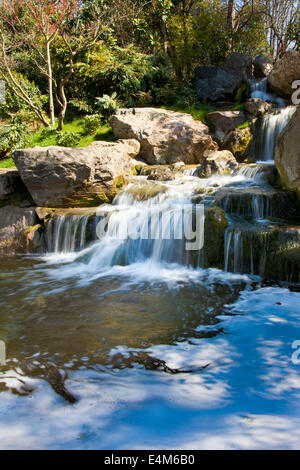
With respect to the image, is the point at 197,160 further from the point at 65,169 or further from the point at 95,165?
the point at 65,169

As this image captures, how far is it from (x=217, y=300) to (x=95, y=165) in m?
5.25

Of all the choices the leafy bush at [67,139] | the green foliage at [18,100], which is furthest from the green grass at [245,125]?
the green foliage at [18,100]

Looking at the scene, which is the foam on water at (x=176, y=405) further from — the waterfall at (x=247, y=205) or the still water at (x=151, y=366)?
the waterfall at (x=247, y=205)

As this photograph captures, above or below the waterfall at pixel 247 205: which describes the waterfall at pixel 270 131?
above

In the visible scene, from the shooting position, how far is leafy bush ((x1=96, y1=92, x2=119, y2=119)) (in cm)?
1434

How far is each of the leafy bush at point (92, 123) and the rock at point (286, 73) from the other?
7.53 m

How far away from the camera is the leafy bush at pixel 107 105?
47.0 ft

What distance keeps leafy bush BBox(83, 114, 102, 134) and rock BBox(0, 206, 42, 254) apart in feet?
20.9

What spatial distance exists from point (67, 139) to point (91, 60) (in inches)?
220

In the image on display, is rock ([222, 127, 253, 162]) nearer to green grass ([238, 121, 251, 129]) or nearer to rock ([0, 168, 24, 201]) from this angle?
green grass ([238, 121, 251, 129])

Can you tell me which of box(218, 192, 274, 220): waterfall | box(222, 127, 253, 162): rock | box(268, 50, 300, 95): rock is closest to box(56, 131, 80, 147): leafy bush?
box(222, 127, 253, 162): rock

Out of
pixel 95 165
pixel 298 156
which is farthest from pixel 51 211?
pixel 298 156

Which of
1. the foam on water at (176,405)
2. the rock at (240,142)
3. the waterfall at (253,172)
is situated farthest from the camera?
the rock at (240,142)

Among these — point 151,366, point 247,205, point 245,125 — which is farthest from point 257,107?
point 151,366
